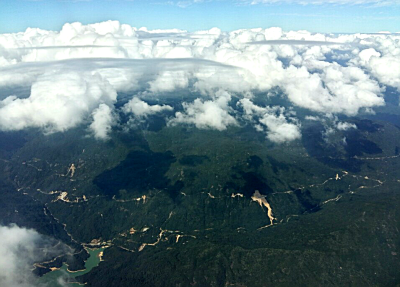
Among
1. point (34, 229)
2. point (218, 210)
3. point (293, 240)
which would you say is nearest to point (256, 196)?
point (218, 210)

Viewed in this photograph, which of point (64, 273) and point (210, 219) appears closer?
point (64, 273)

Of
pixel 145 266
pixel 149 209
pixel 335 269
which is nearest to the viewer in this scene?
pixel 335 269

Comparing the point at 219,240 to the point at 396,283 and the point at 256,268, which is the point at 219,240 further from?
the point at 396,283

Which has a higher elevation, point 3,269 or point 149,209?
point 3,269

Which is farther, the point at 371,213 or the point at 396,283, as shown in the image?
the point at 371,213

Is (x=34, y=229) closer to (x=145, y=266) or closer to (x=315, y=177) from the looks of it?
(x=145, y=266)

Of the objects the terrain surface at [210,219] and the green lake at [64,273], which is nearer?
the green lake at [64,273]

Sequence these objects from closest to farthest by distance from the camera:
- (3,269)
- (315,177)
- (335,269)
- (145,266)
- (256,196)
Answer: (3,269) < (335,269) < (145,266) < (256,196) < (315,177)

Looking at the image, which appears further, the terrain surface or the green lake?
the terrain surface

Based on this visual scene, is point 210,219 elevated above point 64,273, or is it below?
below

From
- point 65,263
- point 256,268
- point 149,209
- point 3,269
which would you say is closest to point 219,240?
point 256,268
